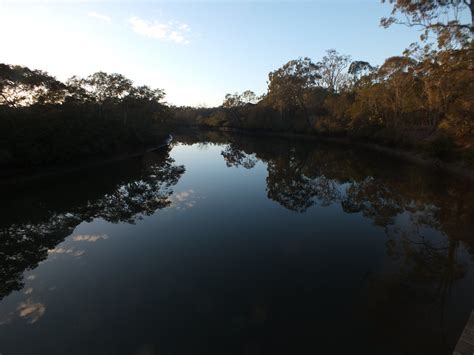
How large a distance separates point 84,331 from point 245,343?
4.08 meters

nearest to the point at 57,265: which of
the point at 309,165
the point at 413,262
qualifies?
the point at 413,262

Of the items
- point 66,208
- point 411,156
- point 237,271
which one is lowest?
point 66,208

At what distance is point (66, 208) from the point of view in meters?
16.6

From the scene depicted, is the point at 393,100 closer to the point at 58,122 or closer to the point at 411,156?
the point at 411,156

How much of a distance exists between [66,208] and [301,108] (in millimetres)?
63130

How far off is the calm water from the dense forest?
613 centimetres

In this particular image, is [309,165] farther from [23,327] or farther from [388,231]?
[23,327]

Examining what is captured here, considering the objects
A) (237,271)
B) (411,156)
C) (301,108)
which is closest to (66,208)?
(237,271)

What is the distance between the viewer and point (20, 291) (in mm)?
8211

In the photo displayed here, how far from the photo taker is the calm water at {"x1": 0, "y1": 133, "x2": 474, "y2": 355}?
20.2 feet

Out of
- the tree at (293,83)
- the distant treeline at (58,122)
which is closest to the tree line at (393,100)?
the tree at (293,83)

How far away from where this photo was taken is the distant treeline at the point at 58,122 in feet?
73.3

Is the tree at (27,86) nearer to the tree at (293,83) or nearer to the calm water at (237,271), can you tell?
the calm water at (237,271)

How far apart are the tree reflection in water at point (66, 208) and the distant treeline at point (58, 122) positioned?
10.6 ft
